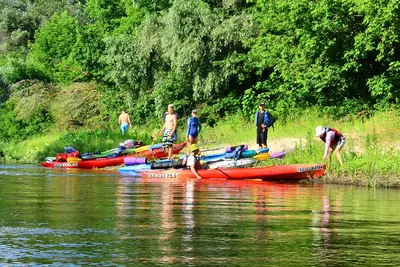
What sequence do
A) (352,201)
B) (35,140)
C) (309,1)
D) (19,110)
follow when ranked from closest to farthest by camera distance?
1. (352,201)
2. (309,1)
3. (35,140)
4. (19,110)

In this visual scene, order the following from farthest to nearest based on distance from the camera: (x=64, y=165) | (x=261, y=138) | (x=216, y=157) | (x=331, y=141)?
1. (x=64, y=165)
2. (x=261, y=138)
3. (x=216, y=157)
4. (x=331, y=141)

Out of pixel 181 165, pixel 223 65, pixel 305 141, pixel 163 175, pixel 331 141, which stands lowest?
pixel 163 175

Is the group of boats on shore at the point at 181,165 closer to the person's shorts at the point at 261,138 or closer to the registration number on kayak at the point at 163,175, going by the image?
the registration number on kayak at the point at 163,175

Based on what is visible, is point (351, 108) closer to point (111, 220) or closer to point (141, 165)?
point (141, 165)

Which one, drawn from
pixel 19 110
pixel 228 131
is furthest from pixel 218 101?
pixel 19 110

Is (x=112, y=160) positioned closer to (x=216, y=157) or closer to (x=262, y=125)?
(x=262, y=125)

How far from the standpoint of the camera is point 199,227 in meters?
11.9

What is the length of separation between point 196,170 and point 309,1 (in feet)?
35.1

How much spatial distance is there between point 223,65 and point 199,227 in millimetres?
25625

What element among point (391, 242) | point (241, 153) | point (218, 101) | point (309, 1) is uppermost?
point (309, 1)

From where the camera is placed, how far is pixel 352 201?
16688mm

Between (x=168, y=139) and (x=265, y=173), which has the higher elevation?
(x=168, y=139)

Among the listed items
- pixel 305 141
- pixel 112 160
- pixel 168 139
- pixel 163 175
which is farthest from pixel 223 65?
pixel 163 175

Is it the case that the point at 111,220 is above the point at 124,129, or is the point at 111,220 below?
below
